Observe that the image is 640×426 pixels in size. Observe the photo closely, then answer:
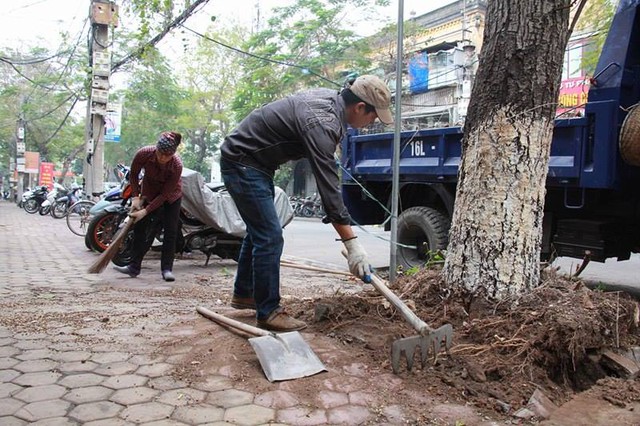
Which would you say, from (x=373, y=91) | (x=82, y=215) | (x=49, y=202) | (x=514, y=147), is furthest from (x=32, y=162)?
(x=514, y=147)

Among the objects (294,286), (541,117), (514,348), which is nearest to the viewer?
(514,348)

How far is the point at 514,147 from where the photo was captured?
9.67 feet

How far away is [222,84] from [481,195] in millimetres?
26153

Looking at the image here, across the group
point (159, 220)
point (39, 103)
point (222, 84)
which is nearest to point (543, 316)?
point (159, 220)

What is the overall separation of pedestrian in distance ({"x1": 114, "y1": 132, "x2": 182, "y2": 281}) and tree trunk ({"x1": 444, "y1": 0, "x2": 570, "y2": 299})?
2.96 m

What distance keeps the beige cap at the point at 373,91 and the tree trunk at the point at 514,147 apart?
25.5 inches

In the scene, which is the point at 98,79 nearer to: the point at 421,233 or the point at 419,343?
the point at 421,233

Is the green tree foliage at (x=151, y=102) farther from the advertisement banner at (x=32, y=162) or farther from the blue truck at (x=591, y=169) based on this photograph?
the blue truck at (x=591, y=169)

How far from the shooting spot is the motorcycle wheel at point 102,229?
6.54 meters

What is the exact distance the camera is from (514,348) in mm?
2600

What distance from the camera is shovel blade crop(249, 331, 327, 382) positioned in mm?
2410

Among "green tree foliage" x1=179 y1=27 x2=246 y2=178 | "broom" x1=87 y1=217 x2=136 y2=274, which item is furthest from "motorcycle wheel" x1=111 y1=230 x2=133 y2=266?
"green tree foliage" x1=179 y1=27 x2=246 y2=178

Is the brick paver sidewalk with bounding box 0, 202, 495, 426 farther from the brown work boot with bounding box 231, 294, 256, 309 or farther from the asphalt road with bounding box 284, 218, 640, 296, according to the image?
the asphalt road with bounding box 284, 218, 640, 296

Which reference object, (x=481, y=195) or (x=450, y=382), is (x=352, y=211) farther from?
(x=450, y=382)
